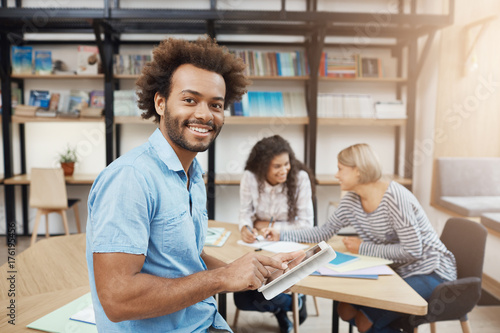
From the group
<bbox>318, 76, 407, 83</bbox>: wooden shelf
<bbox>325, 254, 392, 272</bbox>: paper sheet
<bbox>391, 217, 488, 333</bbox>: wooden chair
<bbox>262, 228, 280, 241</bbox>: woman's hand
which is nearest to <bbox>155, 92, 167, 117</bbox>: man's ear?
<bbox>325, 254, 392, 272</bbox>: paper sheet

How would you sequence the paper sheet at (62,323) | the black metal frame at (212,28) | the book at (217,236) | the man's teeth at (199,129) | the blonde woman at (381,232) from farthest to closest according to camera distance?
1. the black metal frame at (212,28)
2. the book at (217,236)
3. the blonde woman at (381,232)
4. the paper sheet at (62,323)
5. the man's teeth at (199,129)

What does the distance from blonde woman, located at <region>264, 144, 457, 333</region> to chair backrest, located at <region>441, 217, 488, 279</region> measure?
0.06 meters

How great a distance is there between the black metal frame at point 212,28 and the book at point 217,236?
1941 millimetres

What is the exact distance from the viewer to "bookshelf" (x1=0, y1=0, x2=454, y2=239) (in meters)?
3.90

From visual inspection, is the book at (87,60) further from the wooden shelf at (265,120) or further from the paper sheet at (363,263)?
the paper sheet at (363,263)

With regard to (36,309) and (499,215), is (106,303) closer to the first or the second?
(36,309)

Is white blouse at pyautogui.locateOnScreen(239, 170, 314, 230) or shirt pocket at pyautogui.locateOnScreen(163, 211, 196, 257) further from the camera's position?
white blouse at pyautogui.locateOnScreen(239, 170, 314, 230)

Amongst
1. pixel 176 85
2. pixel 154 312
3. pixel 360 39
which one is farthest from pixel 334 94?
pixel 154 312

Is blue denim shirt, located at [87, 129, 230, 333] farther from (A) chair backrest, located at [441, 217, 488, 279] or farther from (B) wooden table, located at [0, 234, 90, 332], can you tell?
(A) chair backrest, located at [441, 217, 488, 279]

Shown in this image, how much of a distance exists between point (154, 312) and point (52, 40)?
4454 millimetres

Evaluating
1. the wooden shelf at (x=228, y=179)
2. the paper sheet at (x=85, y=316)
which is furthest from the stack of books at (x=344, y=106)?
the paper sheet at (x=85, y=316)

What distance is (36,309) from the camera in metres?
1.39

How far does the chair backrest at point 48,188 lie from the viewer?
3914 mm

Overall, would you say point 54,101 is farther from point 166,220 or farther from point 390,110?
point 166,220
